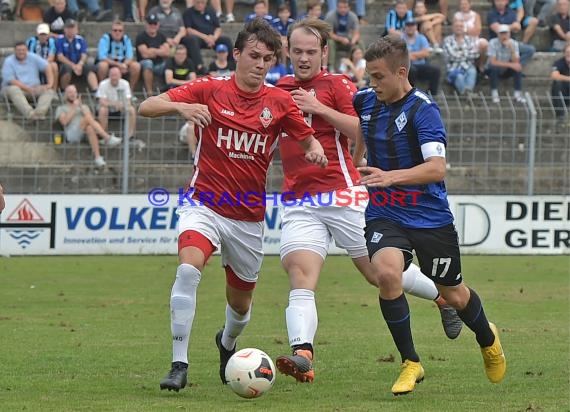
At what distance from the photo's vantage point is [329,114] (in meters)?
9.04

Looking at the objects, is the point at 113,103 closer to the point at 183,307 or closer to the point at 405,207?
the point at 183,307

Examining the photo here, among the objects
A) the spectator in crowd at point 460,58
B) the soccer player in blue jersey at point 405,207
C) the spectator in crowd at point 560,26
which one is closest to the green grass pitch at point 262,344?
the soccer player in blue jersey at point 405,207

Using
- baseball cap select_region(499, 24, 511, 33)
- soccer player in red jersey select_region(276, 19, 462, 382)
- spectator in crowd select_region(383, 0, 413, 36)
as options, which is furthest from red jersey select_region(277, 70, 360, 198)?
baseball cap select_region(499, 24, 511, 33)

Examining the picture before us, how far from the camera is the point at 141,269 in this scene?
17.8 metres

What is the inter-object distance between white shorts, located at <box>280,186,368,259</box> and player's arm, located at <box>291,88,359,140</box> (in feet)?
1.81

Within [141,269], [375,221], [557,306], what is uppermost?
[375,221]

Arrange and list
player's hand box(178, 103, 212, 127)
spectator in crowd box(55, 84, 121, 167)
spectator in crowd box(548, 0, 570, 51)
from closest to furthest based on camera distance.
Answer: player's hand box(178, 103, 212, 127)
spectator in crowd box(55, 84, 121, 167)
spectator in crowd box(548, 0, 570, 51)

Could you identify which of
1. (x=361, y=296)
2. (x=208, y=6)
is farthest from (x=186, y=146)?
(x=361, y=296)

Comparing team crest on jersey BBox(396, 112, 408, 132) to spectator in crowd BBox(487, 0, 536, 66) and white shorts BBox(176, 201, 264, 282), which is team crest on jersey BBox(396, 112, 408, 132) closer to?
white shorts BBox(176, 201, 264, 282)

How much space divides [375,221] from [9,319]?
548 cm

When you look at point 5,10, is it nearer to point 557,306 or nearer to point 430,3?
point 430,3

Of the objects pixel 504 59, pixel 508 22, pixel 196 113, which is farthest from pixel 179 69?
pixel 196 113

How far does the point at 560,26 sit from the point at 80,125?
11.9 m

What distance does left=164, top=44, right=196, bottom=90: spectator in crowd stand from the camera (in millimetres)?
22672
